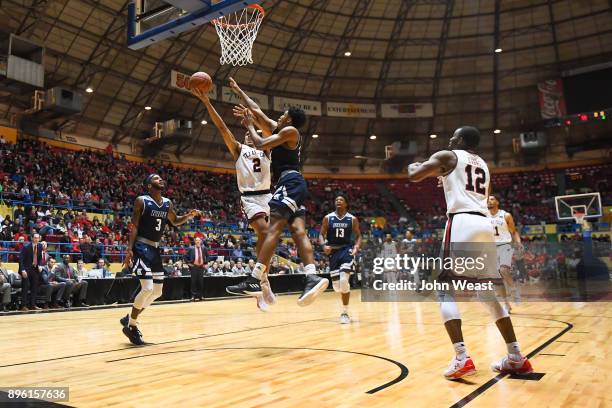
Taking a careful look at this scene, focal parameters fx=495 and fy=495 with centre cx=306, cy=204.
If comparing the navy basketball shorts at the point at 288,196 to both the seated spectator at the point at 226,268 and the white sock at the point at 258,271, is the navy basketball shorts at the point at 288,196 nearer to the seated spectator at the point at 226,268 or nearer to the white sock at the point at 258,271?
the white sock at the point at 258,271

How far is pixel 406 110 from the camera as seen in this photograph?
34.4 metres

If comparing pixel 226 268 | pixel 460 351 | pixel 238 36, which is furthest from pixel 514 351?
pixel 226 268

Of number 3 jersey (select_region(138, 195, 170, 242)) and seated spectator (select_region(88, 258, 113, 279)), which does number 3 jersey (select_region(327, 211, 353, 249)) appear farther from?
seated spectator (select_region(88, 258, 113, 279))

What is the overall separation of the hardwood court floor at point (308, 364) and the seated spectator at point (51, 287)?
4.84m

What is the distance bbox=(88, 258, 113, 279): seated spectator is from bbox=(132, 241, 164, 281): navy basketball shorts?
899 centimetres

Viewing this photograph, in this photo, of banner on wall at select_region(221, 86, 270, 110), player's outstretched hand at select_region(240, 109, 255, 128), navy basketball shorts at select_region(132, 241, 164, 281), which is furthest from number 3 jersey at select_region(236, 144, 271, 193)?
banner on wall at select_region(221, 86, 270, 110)

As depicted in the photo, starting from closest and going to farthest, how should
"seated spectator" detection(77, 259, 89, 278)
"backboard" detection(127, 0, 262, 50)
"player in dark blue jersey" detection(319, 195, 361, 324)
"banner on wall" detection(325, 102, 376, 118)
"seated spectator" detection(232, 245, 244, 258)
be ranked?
"backboard" detection(127, 0, 262, 50)
"player in dark blue jersey" detection(319, 195, 361, 324)
"seated spectator" detection(77, 259, 89, 278)
"seated spectator" detection(232, 245, 244, 258)
"banner on wall" detection(325, 102, 376, 118)

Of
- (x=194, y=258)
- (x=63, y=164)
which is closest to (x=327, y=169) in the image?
(x=63, y=164)

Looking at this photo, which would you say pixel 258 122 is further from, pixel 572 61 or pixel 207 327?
pixel 572 61

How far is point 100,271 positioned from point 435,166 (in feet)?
43.7

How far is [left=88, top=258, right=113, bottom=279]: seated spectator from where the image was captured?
14.9 meters

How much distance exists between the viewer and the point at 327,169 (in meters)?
38.9

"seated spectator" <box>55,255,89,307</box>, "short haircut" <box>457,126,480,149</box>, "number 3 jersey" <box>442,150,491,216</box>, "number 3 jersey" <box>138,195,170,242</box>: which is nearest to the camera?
"number 3 jersey" <box>442,150,491,216</box>

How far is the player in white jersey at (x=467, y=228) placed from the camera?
4.18 meters
